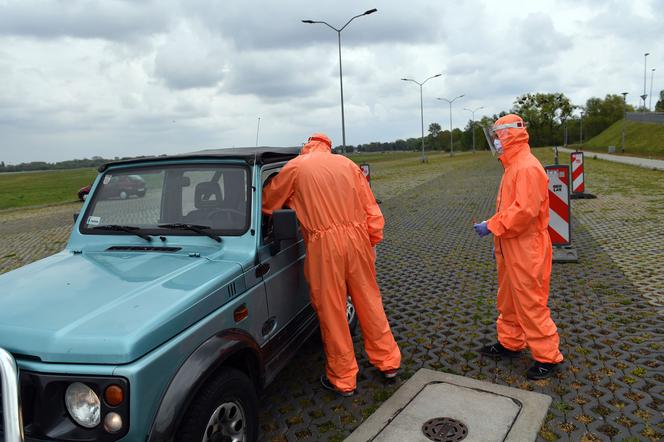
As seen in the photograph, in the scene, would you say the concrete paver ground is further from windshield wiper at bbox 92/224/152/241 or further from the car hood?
windshield wiper at bbox 92/224/152/241

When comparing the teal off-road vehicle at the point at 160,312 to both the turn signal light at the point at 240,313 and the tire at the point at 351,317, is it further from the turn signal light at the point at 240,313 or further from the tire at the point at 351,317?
the tire at the point at 351,317

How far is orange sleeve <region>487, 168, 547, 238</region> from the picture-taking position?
3.52m

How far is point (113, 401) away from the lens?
6.57 feet

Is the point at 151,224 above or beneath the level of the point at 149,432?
above

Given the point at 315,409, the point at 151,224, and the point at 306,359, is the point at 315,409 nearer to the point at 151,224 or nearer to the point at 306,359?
the point at 306,359

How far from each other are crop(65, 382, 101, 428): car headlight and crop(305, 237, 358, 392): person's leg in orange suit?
1711 millimetres

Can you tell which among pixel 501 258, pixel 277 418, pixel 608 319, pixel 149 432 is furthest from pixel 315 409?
pixel 608 319

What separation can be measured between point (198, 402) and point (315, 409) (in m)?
1.41

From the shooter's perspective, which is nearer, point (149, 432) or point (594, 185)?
point (149, 432)

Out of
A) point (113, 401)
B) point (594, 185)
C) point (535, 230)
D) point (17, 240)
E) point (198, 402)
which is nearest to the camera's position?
point (113, 401)

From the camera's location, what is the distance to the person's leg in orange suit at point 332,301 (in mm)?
3377

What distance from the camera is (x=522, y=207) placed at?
3.52m

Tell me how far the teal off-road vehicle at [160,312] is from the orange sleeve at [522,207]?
5.36ft

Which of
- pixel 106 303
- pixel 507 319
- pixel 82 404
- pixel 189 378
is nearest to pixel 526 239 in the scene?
pixel 507 319
